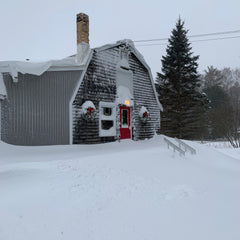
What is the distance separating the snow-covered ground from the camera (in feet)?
11.6

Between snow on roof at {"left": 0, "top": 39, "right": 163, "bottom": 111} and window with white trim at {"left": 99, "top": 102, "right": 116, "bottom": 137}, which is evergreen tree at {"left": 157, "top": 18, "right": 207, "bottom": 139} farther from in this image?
snow on roof at {"left": 0, "top": 39, "right": 163, "bottom": 111}

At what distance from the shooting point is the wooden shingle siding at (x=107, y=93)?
985 cm

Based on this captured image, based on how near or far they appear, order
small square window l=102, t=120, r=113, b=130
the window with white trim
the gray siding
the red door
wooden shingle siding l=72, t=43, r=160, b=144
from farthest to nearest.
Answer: the red door → small square window l=102, t=120, r=113, b=130 → the window with white trim → wooden shingle siding l=72, t=43, r=160, b=144 → the gray siding

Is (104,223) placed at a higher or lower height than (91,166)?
lower

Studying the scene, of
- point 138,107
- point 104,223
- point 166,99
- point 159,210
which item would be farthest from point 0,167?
point 166,99

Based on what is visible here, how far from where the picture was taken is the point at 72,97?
944 cm

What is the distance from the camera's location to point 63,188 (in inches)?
183

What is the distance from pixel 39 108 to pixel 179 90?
60.6 feet

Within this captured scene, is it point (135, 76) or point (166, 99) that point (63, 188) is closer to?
point (135, 76)

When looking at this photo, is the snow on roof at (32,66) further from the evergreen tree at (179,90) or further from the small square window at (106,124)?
the evergreen tree at (179,90)

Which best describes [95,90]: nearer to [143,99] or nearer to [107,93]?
[107,93]

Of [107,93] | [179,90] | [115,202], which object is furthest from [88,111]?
[179,90]

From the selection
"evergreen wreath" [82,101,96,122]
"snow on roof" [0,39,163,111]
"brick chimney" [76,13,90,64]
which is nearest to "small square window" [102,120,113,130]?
"evergreen wreath" [82,101,96,122]

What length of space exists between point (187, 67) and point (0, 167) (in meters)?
23.1
